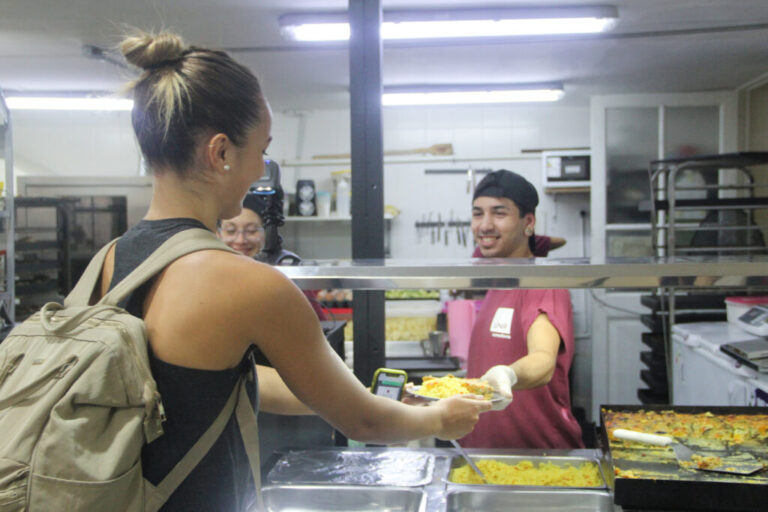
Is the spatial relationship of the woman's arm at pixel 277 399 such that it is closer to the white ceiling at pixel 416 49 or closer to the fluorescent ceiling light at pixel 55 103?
the white ceiling at pixel 416 49

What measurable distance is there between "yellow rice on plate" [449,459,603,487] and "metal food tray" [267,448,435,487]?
11 cm

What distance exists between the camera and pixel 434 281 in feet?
4.74

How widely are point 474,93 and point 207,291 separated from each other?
16.4 ft

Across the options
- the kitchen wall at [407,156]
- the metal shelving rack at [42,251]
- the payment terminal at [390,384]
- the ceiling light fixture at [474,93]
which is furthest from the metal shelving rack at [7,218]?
the kitchen wall at [407,156]

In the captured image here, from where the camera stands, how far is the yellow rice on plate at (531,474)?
1.75m

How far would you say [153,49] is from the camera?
1.02 metres

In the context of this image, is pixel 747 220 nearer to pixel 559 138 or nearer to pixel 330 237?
pixel 559 138

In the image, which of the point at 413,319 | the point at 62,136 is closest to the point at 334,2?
the point at 413,319

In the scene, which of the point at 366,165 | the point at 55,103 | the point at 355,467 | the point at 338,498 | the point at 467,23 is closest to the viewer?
the point at 338,498

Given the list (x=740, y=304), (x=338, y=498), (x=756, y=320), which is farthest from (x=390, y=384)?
(x=740, y=304)

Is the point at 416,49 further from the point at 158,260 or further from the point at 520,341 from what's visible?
the point at 158,260

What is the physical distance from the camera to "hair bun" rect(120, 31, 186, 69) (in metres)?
1.02

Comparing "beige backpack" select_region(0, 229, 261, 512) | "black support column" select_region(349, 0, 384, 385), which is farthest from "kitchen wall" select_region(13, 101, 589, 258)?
"beige backpack" select_region(0, 229, 261, 512)

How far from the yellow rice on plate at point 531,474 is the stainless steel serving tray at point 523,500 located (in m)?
0.06
